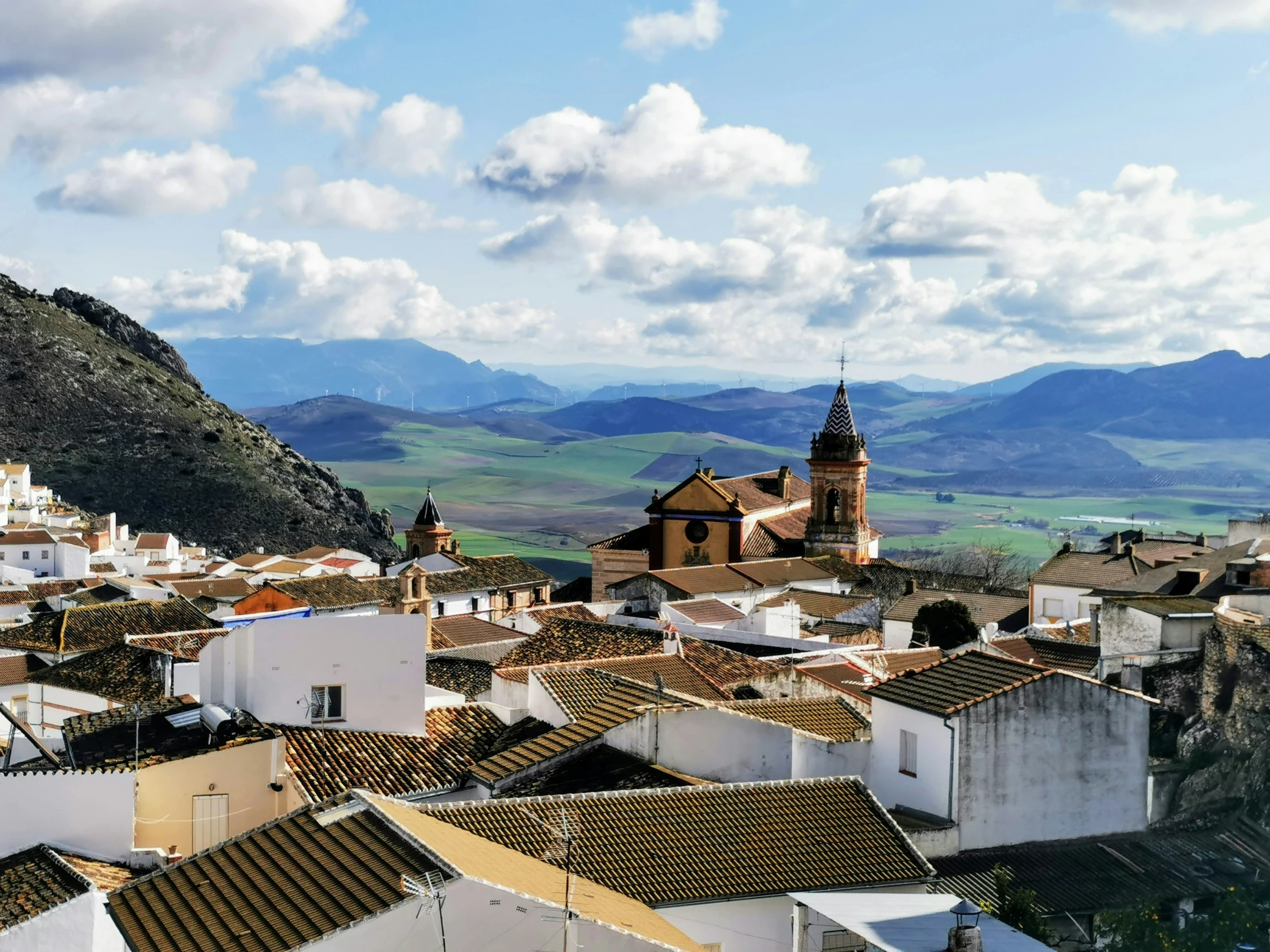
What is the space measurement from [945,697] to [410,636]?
24.2ft

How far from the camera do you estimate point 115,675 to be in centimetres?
3030

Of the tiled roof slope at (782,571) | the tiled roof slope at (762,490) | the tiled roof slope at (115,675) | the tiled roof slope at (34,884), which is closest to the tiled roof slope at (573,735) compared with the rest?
the tiled roof slope at (34,884)

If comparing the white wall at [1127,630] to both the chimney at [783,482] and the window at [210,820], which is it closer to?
the window at [210,820]

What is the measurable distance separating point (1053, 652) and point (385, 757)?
16319 millimetres

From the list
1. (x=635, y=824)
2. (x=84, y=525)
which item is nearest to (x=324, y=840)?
(x=635, y=824)

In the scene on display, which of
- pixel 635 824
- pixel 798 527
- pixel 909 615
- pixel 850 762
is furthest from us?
pixel 798 527

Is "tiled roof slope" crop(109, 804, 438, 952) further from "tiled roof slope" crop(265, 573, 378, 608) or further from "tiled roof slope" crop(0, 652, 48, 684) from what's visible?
"tiled roof slope" crop(265, 573, 378, 608)

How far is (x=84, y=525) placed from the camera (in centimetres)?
9231

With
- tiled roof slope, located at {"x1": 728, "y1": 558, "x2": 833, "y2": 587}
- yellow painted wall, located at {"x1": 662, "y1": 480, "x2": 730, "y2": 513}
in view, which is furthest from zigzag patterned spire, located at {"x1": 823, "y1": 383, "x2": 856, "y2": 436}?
tiled roof slope, located at {"x1": 728, "y1": 558, "x2": 833, "y2": 587}

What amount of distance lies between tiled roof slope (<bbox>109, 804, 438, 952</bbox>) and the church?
50.5 metres

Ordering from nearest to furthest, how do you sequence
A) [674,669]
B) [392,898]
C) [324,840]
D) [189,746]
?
[392,898]
[324,840]
[189,746]
[674,669]

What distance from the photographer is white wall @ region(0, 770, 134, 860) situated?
629 inches

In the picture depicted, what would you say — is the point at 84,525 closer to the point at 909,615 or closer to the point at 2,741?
the point at 909,615

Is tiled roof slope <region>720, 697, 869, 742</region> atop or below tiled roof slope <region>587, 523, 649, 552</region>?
atop
